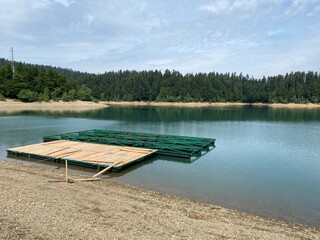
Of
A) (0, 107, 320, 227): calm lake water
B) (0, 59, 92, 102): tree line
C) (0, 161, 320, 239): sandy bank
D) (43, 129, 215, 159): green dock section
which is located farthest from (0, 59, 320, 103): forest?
(0, 161, 320, 239): sandy bank

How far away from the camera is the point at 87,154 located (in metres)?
26.6

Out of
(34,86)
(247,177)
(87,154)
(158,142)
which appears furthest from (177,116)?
(34,86)

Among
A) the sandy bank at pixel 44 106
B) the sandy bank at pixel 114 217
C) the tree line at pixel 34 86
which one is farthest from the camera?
the tree line at pixel 34 86

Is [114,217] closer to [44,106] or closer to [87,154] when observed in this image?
[87,154]

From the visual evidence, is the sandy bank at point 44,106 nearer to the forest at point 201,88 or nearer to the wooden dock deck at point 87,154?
the forest at point 201,88

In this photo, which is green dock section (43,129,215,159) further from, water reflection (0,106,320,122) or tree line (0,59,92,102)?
tree line (0,59,92,102)

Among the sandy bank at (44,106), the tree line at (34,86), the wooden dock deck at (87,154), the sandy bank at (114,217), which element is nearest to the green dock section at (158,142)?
the wooden dock deck at (87,154)

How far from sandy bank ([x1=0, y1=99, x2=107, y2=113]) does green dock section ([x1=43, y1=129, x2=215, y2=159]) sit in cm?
6086

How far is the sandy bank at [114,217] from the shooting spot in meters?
10.5

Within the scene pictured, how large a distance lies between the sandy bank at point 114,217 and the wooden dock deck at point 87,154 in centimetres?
662

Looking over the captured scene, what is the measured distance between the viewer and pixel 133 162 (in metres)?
25.2

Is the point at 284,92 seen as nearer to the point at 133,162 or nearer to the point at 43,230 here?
the point at 133,162

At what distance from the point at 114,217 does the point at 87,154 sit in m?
15.2

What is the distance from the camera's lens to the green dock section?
1201 inches
